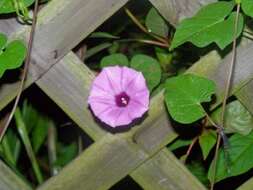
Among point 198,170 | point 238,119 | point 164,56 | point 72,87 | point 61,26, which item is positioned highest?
point 61,26

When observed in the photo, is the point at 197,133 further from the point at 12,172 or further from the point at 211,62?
the point at 12,172

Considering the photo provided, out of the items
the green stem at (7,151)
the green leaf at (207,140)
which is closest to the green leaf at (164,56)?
the green leaf at (207,140)

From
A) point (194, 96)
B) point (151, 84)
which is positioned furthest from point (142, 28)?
point (194, 96)

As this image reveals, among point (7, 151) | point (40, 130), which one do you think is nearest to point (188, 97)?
point (7, 151)

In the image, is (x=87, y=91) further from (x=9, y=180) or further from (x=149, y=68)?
(x=9, y=180)

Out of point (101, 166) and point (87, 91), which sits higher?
point (87, 91)

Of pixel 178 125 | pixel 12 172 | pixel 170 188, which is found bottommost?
pixel 170 188
